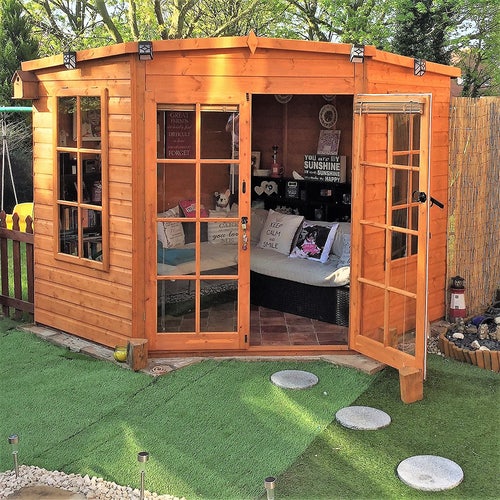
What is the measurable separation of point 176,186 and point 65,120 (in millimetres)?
1425

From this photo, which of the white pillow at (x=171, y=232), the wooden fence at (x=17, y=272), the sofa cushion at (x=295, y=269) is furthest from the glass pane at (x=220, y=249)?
the wooden fence at (x=17, y=272)

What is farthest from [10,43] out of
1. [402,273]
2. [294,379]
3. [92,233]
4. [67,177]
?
[294,379]

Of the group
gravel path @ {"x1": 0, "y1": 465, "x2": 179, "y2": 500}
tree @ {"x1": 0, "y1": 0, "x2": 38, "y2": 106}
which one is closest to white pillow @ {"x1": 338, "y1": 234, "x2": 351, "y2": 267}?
gravel path @ {"x1": 0, "y1": 465, "x2": 179, "y2": 500}

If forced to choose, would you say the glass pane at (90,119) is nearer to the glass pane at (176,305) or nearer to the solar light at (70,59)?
the solar light at (70,59)

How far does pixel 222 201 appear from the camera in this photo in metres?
Result: 6.55

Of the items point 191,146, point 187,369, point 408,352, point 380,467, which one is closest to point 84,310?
point 187,369

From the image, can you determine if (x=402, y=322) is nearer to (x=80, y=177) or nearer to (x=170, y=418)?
(x=170, y=418)

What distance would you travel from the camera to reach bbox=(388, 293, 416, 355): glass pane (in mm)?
6219

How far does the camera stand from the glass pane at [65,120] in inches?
277

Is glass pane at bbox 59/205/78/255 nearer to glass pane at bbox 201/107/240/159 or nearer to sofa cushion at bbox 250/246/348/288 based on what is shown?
glass pane at bbox 201/107/240/159

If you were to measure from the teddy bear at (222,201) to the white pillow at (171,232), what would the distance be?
1.19 ft

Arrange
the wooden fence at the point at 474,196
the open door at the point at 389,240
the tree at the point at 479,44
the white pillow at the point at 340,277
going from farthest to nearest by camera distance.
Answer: the tree at the point at 479,44, the wooden fence at the point at 474,196, the white pillow at the point at 340,277, the open door at the point at 389,240

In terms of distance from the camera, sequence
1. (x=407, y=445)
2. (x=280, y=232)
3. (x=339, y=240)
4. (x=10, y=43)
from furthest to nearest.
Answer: (x=10, y=43)
(x=280, y=232)
(x=339, y=240)
(x=407, y=445)

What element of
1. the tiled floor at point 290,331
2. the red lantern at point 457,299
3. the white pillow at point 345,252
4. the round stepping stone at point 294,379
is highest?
the white pillow at point 345,252
